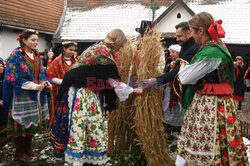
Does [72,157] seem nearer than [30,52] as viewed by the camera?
Yes

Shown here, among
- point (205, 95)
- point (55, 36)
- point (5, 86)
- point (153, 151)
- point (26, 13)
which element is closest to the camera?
point (205, 95)

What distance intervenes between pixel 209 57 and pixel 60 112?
5.38ft

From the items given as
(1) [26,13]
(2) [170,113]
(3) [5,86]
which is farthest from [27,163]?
(1) [26,13]

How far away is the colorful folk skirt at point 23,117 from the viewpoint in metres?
2.71

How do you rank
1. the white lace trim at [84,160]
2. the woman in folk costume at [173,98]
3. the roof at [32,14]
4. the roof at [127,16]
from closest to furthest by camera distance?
the white lace trim at [84,160] → the woman in folk costume at [173,98] → the roof at [32,14] → the roof at [127,16]

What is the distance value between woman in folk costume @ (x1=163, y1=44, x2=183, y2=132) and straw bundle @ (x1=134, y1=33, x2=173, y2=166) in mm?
351

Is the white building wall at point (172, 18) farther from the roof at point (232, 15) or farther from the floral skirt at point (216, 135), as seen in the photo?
the floral skirt at point (216, 135)

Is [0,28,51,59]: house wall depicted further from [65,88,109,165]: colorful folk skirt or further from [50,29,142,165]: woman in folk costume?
[65,88,109,165]: colorful folk skirt

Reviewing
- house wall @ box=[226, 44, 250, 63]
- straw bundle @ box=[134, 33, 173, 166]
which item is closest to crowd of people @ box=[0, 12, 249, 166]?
straw bundle @ box=[134, 33, 173, 166]

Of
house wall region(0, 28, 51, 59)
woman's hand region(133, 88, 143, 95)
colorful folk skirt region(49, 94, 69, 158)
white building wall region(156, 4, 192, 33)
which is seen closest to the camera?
colorful folk skirt region(49, 94, 69, 158)

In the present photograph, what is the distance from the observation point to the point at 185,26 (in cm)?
273

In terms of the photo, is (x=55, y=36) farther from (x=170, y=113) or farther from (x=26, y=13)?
(x=170, y=113)

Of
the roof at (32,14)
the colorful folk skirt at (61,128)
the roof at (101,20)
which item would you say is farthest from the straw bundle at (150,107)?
the roof at (101,20)

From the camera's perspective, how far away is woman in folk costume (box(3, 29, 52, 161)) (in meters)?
2.69
